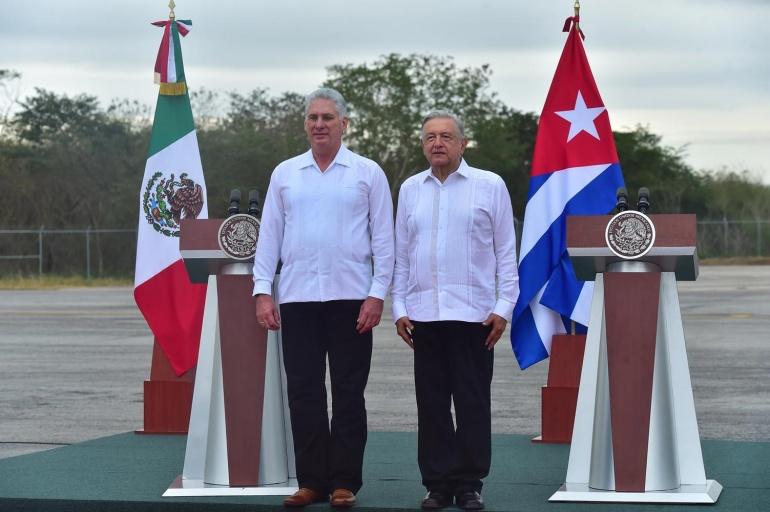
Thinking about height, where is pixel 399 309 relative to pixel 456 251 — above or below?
below

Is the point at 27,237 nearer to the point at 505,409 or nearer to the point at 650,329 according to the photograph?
the point at 505,409

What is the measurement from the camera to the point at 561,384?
9016mm

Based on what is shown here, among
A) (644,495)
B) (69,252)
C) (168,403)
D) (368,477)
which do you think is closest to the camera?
(644,495)

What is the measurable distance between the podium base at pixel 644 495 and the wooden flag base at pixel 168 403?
3402mm

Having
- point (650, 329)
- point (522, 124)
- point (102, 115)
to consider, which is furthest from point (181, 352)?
point (522, 124)

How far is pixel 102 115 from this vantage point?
48.7 meters

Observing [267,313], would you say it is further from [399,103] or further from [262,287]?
[399,103]

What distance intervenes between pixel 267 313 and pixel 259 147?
38575 millimetres

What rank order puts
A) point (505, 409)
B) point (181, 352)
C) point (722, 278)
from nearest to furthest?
point (181, 352), point (505, 409), point (722, 278)

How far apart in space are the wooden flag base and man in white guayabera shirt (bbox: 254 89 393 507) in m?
2.96

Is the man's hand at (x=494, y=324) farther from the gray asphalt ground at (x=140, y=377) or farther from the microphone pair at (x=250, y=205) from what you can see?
the gray asphalt ground at (x=140, y=377)

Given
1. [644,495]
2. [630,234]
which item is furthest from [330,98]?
[644,495]

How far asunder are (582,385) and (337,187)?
1.50 meters

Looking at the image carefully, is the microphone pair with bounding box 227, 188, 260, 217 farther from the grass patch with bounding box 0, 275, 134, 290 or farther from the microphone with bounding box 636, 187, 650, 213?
the grass patch with bounding box 0, 275, 134, 290
